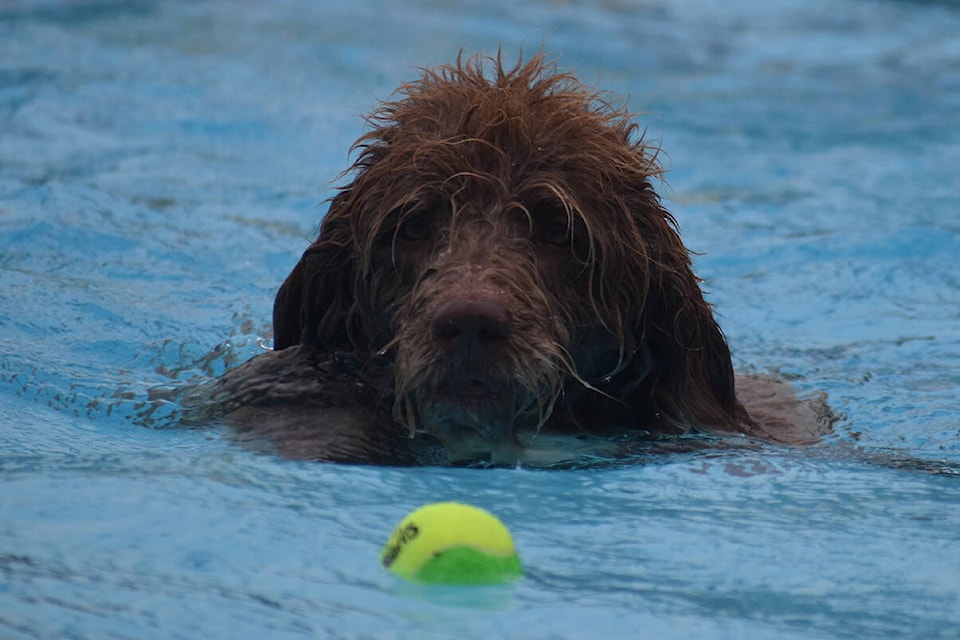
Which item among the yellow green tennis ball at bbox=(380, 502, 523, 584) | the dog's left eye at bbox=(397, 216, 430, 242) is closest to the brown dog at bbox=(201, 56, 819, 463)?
the dog's left eye at bbox=(397, 216, 430, 242)

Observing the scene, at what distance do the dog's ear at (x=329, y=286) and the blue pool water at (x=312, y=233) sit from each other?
483 mm

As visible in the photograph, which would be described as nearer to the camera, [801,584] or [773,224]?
[801,584]

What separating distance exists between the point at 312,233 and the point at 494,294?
2.53m

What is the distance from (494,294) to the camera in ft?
13.8

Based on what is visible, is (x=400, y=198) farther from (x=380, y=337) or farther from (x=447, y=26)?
(x=447, y=26)

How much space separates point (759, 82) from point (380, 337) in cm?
1088

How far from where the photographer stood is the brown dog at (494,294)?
14.2 feet

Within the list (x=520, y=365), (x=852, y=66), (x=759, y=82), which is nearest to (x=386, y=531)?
(x=520, y=365)

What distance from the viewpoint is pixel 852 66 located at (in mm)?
15609

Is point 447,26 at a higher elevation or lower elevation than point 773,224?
higher

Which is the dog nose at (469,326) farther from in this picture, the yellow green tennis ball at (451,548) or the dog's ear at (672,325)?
the dog's ear at (672,325)

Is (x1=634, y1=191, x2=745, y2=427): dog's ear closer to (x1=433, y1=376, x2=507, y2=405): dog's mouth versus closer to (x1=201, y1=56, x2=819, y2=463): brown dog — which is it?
(x1=201, y1=56, x2=819, y2=463): brown dog

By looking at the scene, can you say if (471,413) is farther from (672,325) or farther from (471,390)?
(672,325)

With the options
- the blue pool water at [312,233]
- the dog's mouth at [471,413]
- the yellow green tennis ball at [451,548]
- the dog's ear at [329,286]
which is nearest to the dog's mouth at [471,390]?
the dog's mouth at [471,413]
